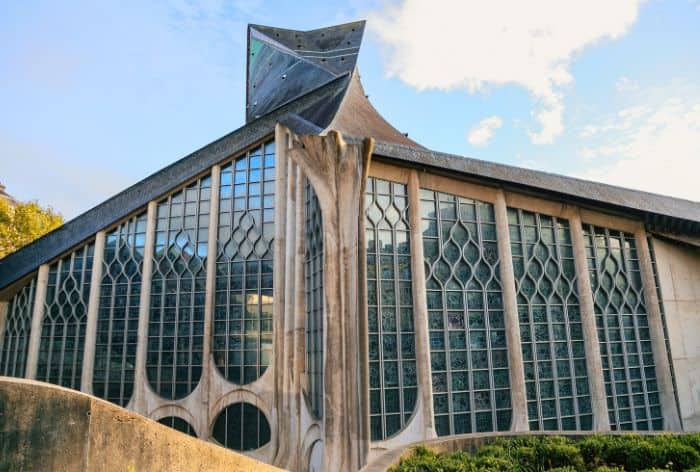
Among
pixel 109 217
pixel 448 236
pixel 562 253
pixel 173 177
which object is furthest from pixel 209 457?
pixel 109 217

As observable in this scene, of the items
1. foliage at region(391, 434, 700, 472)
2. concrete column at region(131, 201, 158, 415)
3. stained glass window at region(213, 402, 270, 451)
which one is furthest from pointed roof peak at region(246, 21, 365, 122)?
foliage at region(391, 434, 700, 472)

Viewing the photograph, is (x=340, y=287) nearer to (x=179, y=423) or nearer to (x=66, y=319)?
(x=179, y=423)

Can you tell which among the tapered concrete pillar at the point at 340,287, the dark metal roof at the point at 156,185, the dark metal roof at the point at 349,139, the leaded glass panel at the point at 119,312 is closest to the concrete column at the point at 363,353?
the tapered concrete pillar at the point at 340,287

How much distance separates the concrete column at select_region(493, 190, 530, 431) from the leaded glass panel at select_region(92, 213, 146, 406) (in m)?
15.0

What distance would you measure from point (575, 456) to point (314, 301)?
399 inches

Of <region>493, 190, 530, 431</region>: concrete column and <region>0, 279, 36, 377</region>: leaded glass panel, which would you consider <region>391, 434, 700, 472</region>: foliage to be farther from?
<region>0, 279, 36, 377</region>: leaded glass panel

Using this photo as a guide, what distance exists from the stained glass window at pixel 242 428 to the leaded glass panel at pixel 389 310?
5759 mm

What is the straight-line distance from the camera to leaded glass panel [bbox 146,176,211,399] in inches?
733

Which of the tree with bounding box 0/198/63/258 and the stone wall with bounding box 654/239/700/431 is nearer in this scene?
the stone wall with bounding box 654/239/700/431

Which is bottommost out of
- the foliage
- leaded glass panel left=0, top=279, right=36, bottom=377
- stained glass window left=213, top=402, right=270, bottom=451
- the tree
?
stained glass window left=213, top=402, right=270, bottom=451

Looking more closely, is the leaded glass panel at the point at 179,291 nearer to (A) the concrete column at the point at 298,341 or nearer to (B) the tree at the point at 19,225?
(A) the concrete column at the point at 298,341

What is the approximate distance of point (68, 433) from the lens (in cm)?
362

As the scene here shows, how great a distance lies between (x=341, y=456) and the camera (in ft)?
38.7

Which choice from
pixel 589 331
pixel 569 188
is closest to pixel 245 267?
pixel 569 188
